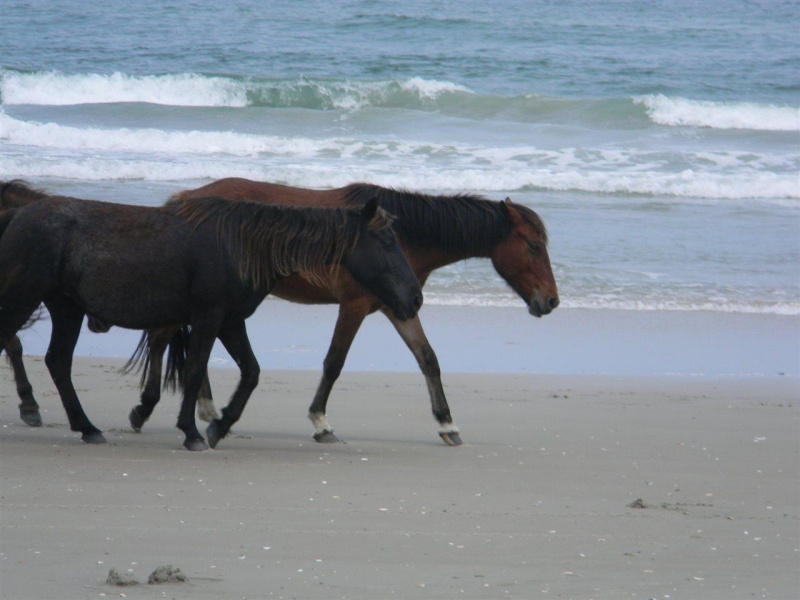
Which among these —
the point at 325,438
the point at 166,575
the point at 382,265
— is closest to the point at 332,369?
the point at 325,438

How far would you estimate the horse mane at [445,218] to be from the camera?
6387 mm

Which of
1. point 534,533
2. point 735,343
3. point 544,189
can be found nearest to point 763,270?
point 735,343

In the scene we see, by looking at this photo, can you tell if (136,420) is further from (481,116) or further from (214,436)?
(481,116)

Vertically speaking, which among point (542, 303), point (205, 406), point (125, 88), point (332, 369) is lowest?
point (125, 88)

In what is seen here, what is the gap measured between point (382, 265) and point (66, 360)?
1.66 m

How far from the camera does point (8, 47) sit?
27.6 metres

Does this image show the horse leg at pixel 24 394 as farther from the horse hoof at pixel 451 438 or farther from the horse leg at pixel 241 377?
the horse hoof at pixel 451 438

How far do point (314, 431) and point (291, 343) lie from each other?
8.31ft

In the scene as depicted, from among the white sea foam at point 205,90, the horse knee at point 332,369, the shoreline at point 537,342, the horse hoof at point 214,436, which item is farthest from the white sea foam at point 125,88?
the horse hoof at point 214,436

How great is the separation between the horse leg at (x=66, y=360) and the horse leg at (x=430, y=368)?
5.50 feet

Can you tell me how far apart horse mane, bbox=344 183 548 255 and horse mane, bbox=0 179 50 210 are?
1720mm

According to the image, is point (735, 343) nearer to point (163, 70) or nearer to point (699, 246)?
point (699, 246)

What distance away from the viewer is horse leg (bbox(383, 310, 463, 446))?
614 cm

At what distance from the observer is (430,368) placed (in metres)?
6.25
